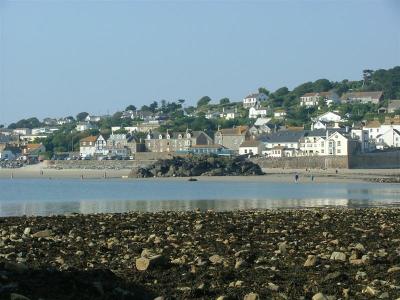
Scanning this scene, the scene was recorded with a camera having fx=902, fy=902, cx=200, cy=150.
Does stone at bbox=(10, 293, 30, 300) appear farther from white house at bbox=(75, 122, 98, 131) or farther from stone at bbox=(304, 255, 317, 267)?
white house at bbox=(75, 122, 98, 131)

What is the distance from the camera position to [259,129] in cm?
13050

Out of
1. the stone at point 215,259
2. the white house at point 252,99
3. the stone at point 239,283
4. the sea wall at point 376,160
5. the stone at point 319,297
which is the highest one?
the white house at point 252,99

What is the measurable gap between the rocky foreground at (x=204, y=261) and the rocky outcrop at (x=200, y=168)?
63787 mm

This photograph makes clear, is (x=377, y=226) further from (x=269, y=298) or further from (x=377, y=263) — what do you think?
(x=269, y=298)

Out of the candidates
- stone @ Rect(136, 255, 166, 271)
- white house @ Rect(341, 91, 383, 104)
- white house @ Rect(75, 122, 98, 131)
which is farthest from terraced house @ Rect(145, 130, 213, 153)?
stone @ Rect(136, 255, 166, 271)

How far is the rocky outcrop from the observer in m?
83.8

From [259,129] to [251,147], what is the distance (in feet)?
61.7

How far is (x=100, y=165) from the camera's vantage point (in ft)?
366

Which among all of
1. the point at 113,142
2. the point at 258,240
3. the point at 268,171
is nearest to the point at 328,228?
the point at 258,240

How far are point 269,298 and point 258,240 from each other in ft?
19.7

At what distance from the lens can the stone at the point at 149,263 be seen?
11.7m

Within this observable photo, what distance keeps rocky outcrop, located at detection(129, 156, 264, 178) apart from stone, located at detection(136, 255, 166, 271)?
70926 millimetres

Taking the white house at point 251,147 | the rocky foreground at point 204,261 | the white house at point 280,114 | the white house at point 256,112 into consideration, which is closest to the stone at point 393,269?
the rocky foreground at point 204,261

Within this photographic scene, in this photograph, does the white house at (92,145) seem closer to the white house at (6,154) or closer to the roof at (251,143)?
the white house at (6,154)
